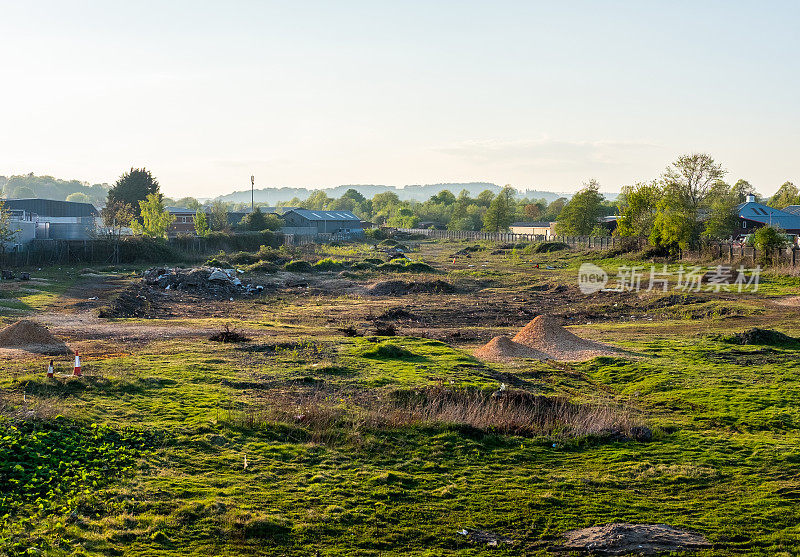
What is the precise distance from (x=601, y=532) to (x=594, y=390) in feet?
27.7

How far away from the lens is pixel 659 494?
34.3 feet

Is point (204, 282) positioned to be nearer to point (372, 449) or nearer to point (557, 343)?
point (557, 343)

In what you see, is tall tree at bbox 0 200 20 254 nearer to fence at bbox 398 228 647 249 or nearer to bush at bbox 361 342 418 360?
bush at bbox 361 342 418 360

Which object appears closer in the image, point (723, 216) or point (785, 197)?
point (723, 216)

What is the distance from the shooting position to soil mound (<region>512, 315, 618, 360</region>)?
20.7 m

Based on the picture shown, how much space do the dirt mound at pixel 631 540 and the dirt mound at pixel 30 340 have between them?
1537 centimetres

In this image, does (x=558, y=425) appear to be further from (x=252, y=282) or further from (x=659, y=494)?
(x=252, y=282)

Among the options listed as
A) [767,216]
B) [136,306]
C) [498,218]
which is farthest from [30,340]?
[498,218]

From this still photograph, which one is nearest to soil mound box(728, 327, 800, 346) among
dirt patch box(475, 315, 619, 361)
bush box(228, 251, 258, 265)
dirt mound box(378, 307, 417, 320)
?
dirt patch box(475, 315, 619, 361)

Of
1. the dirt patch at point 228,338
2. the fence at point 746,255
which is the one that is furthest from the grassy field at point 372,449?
the fence at point 746,255

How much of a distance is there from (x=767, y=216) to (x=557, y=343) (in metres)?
73.9

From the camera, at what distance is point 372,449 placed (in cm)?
1220

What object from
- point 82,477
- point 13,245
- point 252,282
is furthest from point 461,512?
point 13,245

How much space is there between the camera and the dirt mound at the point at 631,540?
8607mm
